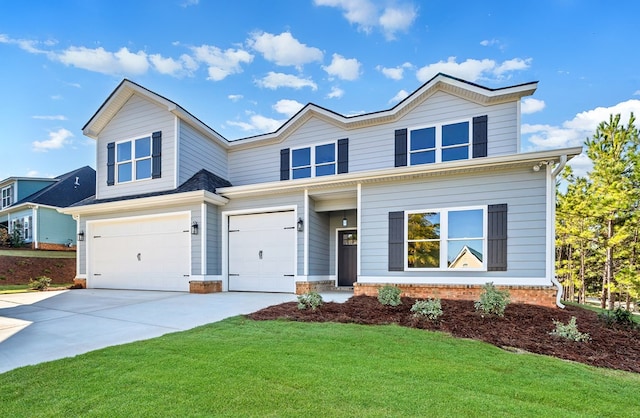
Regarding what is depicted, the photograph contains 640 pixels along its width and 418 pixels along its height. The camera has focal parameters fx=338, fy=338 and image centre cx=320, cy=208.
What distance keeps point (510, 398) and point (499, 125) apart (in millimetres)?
8710

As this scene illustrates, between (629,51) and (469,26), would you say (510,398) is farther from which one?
(629,51)

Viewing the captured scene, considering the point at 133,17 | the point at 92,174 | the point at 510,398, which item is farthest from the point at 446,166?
the point at 92,174

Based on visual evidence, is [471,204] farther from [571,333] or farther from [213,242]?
[213,242]

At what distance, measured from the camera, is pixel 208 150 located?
12.7 meters

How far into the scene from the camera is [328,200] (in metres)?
10.9

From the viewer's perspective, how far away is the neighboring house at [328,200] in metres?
8.06

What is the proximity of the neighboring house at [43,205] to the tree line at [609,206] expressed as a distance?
92.1 ft

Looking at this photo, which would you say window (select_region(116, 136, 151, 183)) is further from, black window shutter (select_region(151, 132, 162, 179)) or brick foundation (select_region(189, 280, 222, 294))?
brick foundation (select_region(189, 280, 222, 294))

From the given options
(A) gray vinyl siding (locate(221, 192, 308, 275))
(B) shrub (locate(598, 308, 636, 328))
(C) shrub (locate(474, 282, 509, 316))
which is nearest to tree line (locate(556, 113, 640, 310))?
(B) shrub (locate(598, 308, 636, 328))

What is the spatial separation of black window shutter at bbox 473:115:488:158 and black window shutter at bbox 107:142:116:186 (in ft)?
40.8

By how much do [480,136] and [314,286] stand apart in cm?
661

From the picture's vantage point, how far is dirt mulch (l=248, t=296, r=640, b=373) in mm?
4512

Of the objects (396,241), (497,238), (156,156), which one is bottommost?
(396,241)

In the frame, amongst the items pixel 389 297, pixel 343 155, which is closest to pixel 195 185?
pixel 343 155
